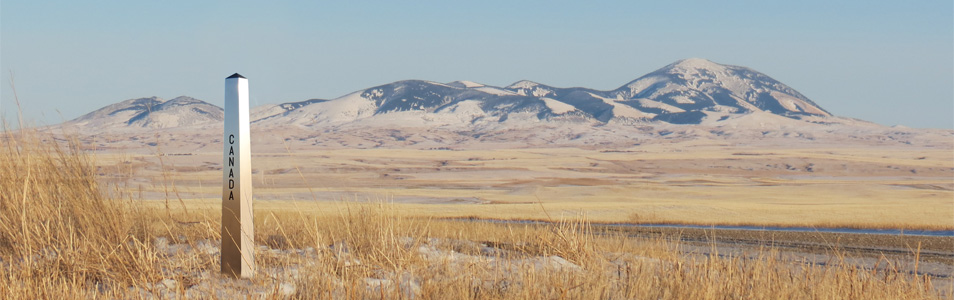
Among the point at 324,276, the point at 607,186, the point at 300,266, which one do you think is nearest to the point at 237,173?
the point at 324,276

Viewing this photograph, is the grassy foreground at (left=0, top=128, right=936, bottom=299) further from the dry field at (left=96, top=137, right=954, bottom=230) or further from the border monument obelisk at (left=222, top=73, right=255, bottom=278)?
the dry field at (left=96, top=137, right=954, bottom=230)

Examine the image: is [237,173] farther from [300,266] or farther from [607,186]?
[607,186]

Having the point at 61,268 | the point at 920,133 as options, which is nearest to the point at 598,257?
the point at 61,268

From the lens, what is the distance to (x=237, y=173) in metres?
6.05

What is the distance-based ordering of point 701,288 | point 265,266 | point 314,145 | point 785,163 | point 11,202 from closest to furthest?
point 701,288 < point 265,266 < point 11,202 < point 785,163 < point 314,145

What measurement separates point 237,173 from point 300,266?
3.54 ft

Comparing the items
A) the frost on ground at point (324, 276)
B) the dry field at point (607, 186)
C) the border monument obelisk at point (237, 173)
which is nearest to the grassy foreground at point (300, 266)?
the frost on ground at point (324, 276)

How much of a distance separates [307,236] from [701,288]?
160 inches

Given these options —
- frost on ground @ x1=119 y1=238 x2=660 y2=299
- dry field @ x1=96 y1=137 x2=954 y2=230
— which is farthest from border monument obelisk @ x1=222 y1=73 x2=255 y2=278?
dry field @ x1=96 y1=137 x2=954 y2=230

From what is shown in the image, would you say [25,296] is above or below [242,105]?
below

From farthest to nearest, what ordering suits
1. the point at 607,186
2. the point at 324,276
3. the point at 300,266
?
the point at 607,186
the point at 300,266
the point at 324,276

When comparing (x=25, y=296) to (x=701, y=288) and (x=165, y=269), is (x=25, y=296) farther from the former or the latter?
(x=701, y=288)

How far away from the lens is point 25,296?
18.6 feet

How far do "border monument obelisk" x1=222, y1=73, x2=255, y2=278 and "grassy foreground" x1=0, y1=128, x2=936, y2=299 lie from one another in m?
0.34
